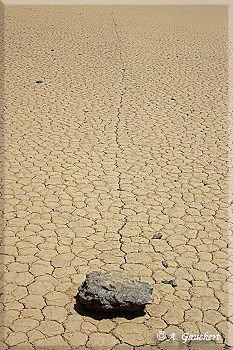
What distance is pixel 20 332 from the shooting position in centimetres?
298

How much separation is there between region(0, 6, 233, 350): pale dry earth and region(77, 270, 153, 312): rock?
0.26ft

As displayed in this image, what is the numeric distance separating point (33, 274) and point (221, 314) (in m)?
1.30

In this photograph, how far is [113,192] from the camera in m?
4.71

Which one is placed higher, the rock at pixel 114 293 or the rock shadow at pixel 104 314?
the rock at pixel 114 293

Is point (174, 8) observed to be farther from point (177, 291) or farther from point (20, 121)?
point (177, 291)

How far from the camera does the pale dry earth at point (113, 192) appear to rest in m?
3.11

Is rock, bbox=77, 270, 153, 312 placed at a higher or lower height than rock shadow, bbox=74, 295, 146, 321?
higher

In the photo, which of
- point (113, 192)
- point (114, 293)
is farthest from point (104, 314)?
point (113, 192)

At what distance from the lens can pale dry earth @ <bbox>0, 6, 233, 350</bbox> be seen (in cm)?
311

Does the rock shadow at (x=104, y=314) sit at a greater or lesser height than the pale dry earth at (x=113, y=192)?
lesser

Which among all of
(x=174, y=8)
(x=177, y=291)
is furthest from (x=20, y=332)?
(x=174, y=8)

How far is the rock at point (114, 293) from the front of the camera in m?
3.09

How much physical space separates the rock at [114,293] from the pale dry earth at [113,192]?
8 centimetres

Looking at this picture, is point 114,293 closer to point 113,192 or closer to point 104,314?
point 104,314
